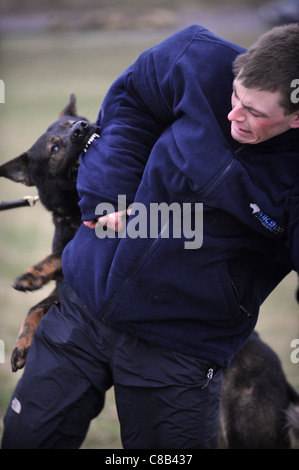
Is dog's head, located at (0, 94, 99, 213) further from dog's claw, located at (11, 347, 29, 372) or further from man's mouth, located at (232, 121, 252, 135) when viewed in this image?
man's mouth, located at (232, 121, 252, 135)

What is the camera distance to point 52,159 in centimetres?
284

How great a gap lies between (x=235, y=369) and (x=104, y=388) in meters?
0.85

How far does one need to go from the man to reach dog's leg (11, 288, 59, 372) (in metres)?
0.42

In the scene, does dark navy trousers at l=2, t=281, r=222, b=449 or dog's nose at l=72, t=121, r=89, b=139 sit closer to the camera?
dark navy trousers at l=2, t=281, r=222, b=449

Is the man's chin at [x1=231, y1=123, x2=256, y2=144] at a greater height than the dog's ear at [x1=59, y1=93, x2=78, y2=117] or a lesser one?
greater

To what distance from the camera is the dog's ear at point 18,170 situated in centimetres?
294

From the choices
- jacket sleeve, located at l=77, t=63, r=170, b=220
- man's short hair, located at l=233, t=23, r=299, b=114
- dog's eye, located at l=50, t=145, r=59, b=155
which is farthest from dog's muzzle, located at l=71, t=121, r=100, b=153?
man's short hair, located at l=233, t=23, r=299, b=114

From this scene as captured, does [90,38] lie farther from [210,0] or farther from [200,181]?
[200,181]

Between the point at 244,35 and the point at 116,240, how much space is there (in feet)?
54.1

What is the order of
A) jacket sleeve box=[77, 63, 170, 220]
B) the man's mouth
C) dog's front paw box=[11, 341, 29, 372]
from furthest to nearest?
dog's front paw box=[11, 341, 29, 372] → jacket sleeve box=[77, 63, 170, 220] → the man's mouth

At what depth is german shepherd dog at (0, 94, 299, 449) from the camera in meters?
2.72

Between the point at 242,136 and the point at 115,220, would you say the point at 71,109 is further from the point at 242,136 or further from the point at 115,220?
the point at 242,136

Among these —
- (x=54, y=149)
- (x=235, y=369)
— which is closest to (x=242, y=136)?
(x=54, y=149)
